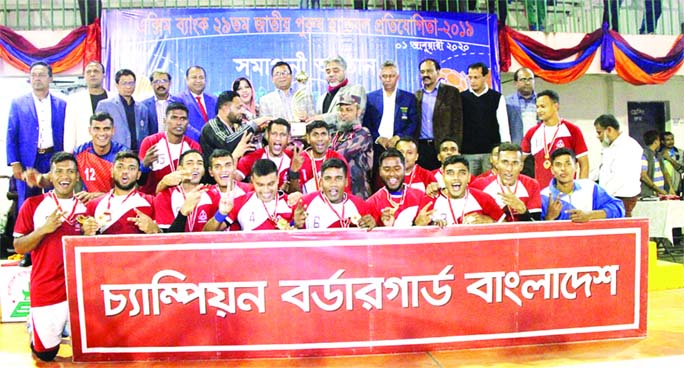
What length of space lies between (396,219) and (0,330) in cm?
359

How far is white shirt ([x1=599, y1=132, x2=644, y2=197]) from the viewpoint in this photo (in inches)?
263

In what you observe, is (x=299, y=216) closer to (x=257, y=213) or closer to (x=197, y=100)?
(x=257, y=213)

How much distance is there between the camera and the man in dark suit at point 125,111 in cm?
638

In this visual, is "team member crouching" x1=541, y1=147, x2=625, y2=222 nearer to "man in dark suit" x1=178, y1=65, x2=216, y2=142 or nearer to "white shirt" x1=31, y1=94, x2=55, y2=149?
"man in dark suit" x1=178, y1=65, x2=216, y2=142

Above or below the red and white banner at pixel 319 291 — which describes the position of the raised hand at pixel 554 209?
above

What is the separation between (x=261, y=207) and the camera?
467 centimetres

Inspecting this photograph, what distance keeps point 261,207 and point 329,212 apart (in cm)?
50

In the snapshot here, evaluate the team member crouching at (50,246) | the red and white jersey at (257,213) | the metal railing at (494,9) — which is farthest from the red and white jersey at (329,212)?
the metal railing at (494,9)

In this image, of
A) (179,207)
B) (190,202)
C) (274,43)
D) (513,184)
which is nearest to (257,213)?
(190,202)

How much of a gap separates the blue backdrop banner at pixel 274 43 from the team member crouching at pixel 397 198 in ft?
10.3

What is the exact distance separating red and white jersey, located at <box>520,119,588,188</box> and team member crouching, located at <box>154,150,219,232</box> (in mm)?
3351

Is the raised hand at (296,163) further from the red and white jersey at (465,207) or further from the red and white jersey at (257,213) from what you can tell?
the red and white jersey at (465,207)

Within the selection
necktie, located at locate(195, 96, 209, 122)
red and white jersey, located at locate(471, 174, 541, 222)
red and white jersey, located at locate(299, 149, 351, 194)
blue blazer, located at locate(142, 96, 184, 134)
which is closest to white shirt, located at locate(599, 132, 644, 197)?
red and white jersey, located at locate(471, 174, 541, 222)

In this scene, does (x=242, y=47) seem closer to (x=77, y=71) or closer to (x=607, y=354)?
(x=77, y=71)
